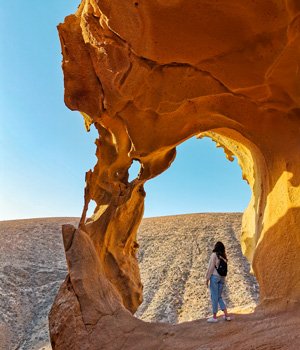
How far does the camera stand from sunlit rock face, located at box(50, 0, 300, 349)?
564 centimetres

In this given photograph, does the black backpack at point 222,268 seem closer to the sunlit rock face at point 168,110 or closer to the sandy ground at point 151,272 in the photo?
the sunlit rock face at point 168,110

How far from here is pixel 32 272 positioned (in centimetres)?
2242

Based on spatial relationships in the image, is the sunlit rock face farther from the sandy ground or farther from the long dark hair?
the sandy ground

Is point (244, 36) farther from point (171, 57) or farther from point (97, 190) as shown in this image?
point (97, 190)

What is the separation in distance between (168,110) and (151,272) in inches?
624

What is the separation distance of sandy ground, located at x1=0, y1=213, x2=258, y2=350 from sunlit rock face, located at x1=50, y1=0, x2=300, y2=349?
26.8 ft

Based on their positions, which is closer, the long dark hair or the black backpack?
the black backpack

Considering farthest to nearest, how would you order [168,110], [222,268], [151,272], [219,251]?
[151,272] < [168,110] < [219,251] < [222,268]

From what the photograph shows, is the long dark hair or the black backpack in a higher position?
the long dark hair

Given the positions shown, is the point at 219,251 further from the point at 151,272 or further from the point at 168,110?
the point at 151,272

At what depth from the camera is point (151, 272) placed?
71.4 feet

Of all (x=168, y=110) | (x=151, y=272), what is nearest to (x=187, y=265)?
(x=151, y=272)

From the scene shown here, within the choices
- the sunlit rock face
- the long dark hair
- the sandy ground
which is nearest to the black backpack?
the long dark hair

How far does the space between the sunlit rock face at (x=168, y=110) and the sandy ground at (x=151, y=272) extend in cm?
817
